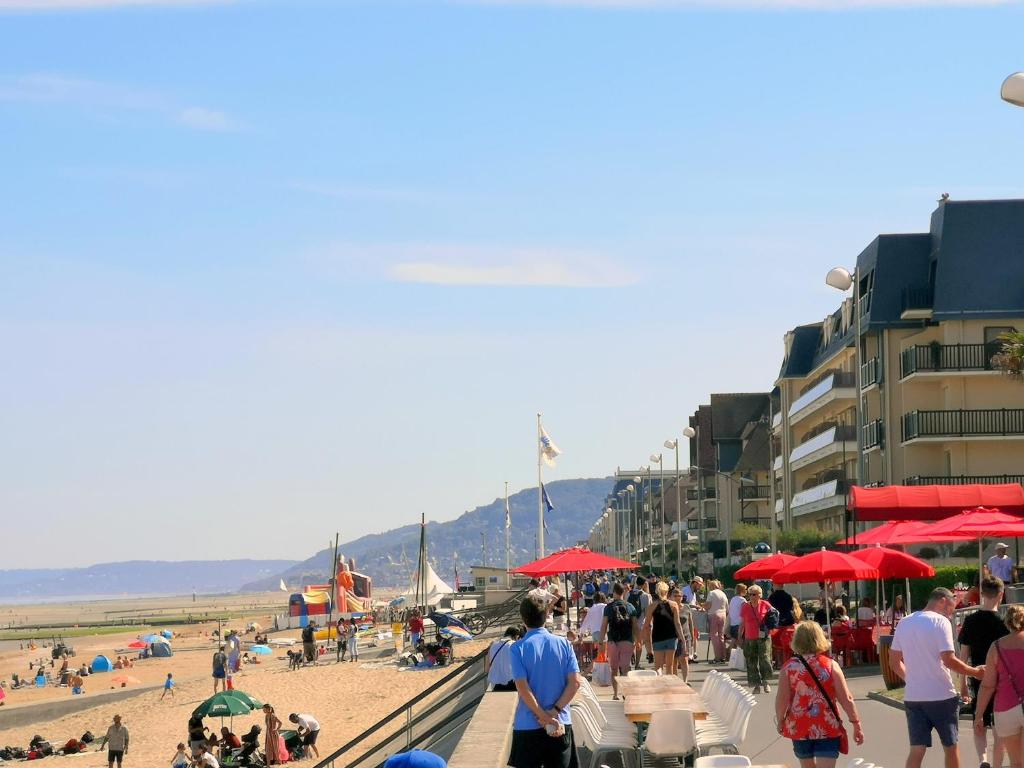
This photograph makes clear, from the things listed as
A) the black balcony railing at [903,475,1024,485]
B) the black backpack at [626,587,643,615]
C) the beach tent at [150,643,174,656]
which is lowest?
the beach tent at [150,643,174,656]

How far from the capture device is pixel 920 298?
56344 mm

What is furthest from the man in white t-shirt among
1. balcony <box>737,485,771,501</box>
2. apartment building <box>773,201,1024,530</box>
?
balcony <box>737,485,771,501</box>

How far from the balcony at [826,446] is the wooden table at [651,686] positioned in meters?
43.8

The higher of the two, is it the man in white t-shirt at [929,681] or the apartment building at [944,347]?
the apartment building at [944,347]

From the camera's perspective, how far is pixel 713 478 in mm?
109250

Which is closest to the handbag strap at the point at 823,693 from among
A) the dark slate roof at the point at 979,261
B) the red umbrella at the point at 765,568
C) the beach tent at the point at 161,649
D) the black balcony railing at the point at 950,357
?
the red umbrella at the point at 765,568

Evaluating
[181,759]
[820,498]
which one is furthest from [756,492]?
[181,759]

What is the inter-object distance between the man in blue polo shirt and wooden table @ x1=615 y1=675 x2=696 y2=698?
4.67 meters

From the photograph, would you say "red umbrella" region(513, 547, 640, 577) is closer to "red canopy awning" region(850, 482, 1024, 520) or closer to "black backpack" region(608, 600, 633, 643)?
"red canopy awning" region(850, 482, 1024, 520)

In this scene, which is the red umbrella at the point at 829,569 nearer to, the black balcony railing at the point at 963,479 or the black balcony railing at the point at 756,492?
the black balcony railing at the point at 963,479

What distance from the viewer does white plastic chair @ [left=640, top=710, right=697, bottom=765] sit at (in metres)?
12.4

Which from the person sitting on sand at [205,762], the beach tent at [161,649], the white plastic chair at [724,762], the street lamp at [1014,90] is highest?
the street lamp at [1014,90]

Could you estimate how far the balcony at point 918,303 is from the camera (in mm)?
55906

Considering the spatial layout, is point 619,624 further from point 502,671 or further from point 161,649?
point 161,649
